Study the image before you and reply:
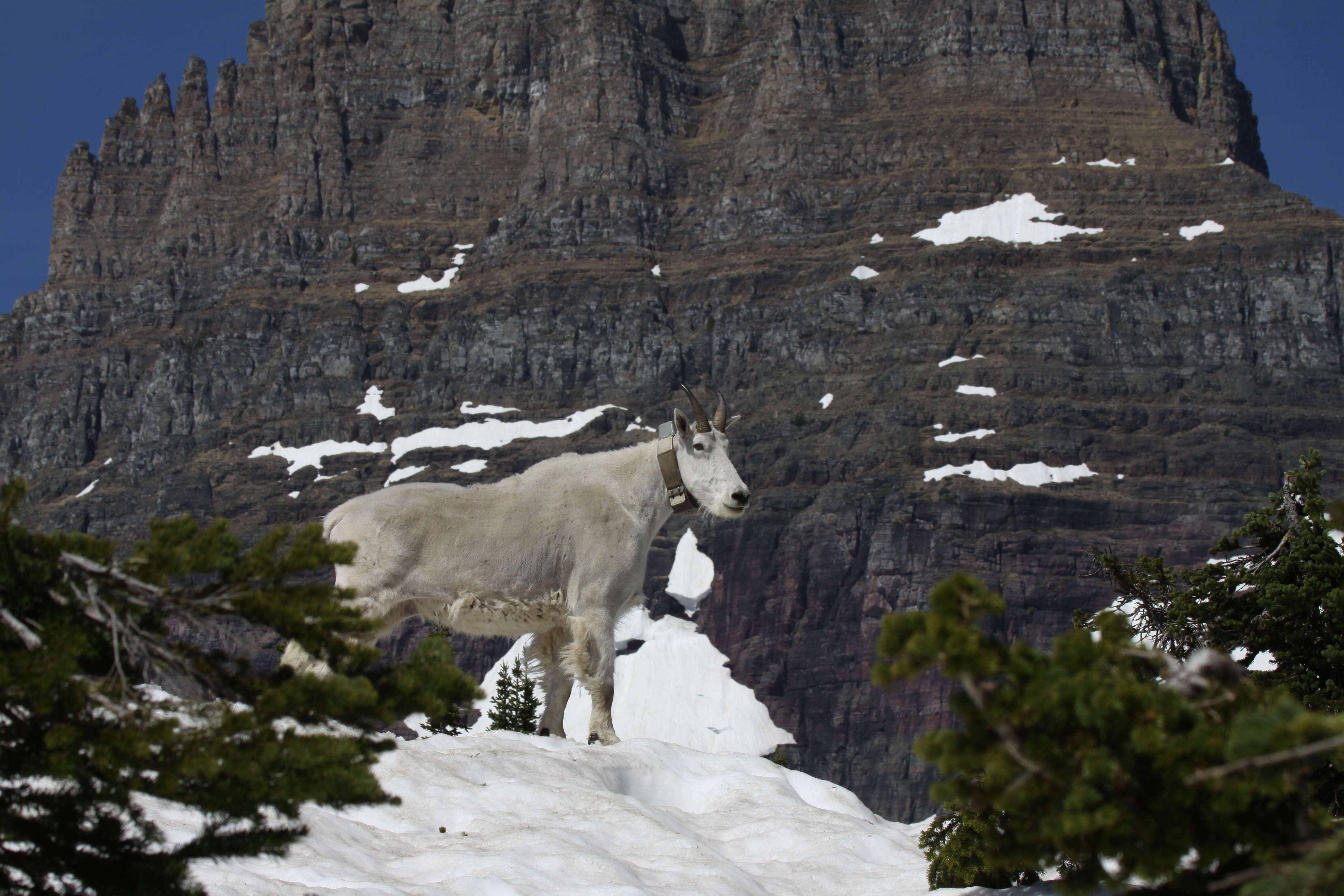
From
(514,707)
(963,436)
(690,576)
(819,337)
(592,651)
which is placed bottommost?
(690,576)

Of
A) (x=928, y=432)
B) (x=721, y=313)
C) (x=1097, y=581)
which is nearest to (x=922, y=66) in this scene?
(x=721, y=313)

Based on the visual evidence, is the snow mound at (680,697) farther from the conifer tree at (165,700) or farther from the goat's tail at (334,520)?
the conifer tree at (165,700)

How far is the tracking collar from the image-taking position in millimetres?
13727

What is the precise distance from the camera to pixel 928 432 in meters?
147

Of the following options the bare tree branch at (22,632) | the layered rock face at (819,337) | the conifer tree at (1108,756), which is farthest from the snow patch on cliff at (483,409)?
the conifer tree at (1108,756)

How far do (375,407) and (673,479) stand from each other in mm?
165779

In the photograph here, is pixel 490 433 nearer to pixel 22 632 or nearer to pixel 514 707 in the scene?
pixel 514 707

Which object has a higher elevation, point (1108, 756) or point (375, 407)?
point (375, 407)

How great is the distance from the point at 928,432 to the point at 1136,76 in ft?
248

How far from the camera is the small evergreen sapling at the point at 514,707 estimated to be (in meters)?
36.3

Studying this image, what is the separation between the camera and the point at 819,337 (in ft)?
541

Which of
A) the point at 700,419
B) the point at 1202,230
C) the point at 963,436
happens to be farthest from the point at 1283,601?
the point at 1202,230

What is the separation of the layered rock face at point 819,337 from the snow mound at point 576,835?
107 m

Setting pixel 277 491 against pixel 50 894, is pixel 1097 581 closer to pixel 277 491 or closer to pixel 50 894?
pixel 277 491
